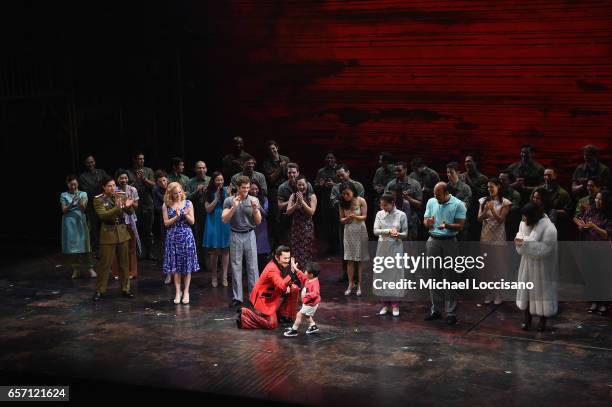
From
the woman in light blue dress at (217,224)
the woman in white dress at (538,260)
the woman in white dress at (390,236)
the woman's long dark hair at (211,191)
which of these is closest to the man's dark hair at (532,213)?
the woman in white dress at (538,260)

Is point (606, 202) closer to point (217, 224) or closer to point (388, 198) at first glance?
point (388, 198)

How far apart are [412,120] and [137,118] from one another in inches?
188

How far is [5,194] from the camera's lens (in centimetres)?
1346

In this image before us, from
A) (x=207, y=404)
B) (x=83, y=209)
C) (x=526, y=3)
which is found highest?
(x=526, y=3)

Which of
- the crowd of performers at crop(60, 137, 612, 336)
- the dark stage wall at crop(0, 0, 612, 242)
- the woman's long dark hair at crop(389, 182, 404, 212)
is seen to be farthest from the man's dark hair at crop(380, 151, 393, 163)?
the dark stage wall at crop(0, 0, 612, 242)

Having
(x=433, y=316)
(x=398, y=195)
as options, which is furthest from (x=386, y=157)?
(x=433, y=316)

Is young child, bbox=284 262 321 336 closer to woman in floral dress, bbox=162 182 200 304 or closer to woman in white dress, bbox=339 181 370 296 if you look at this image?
woman in white dress, bbox=339 181 370 296

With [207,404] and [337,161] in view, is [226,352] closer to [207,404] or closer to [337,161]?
[207,404]

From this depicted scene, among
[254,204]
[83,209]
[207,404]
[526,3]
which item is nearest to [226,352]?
[207,404]

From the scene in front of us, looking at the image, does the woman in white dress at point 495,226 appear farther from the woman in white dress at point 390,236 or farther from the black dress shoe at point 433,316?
the woman in white dress at point 390,236

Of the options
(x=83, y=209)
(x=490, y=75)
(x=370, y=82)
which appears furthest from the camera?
(x=370, y=82)

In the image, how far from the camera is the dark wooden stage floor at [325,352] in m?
6.93

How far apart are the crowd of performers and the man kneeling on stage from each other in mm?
11

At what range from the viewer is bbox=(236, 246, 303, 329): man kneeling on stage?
8547 millimetres
